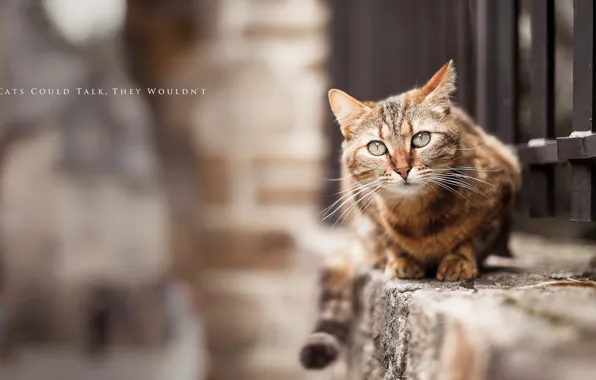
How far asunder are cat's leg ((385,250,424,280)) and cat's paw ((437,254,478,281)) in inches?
1.4

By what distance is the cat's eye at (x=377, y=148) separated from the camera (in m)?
0.82

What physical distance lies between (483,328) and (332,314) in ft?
1.70

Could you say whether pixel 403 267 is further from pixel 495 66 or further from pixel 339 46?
pixel 339 46

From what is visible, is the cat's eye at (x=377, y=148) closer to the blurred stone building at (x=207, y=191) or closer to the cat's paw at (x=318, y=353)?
the cat's paw at (x=318, y=353)

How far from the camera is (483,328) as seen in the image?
1.62ft

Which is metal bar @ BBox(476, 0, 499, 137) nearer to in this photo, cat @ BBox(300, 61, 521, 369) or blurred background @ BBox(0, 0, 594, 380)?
cat @ BBox(300, 61, 521, 369)

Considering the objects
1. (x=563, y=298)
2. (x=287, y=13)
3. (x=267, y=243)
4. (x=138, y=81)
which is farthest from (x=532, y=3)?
(x=138, y=81)

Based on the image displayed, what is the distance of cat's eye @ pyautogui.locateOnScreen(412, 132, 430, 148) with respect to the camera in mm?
812

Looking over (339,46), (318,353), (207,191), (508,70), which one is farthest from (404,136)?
(207,191)

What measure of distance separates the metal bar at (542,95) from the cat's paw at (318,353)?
0.45 m

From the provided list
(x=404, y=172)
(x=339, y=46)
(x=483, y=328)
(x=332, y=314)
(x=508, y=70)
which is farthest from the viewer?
(x=339, y=46)

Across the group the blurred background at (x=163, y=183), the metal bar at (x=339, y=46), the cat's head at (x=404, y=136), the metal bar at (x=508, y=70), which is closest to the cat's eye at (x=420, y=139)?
the cat's head at (x=404, y=136)

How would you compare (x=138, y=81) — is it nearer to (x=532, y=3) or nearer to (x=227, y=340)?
(x=227, y=340)

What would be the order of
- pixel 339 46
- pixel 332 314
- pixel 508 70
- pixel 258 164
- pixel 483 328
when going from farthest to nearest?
pixel 258 164, pixel 339 46, pixel 508 70, pixel 332 314, pixel 483 328
